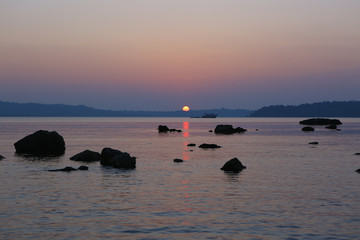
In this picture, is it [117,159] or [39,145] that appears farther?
[39,145]

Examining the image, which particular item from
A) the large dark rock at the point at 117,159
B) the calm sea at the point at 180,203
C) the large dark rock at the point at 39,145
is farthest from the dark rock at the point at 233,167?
the large dark rock at the point at 39,145

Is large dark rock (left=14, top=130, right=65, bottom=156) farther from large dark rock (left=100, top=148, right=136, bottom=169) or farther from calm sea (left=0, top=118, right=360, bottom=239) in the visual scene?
calm sea (left=0, top=118, right=360, bottom=239)

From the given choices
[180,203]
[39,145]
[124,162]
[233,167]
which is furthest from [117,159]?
[39,145]

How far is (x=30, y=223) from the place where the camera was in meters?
19.3

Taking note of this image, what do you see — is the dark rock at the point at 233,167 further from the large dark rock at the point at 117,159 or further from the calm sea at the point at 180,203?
the large dark rock at the point at 117,159

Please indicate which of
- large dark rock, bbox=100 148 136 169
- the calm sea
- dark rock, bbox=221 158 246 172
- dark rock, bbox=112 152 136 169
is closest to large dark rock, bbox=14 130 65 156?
large dark rock, bbox=100 148 136 169

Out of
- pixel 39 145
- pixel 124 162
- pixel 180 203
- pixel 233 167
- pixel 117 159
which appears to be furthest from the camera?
pixel 39 145

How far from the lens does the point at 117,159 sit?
136 ft

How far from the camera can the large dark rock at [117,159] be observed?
1612 inches

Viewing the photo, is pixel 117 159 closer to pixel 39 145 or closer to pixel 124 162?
pixel 124 162

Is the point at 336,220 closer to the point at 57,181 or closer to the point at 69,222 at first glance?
the point at 69,222

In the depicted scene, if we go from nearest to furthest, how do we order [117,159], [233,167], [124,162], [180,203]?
1. [180,203]
2. [233,167]
3. [124,162]
4. [117,159]

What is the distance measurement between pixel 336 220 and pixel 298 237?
377 cm

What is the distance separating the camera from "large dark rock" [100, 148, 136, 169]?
40.9 meters
